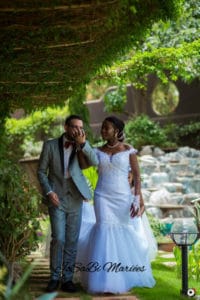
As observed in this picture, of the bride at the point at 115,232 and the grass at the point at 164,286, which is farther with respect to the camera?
the bride at the point at 115,232

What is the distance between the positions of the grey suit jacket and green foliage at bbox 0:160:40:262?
49 centimetres

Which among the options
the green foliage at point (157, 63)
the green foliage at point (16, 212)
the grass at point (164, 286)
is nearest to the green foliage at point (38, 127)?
the green foliage at point (157, 63)

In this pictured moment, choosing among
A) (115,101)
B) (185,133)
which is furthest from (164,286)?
(115,101)

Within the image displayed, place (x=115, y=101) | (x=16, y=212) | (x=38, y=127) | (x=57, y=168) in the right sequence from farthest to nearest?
(x=38, y=127) → (x=115, y=101) → (x=57, y=168) → (x=16, y=212)

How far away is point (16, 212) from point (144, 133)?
15544 mm

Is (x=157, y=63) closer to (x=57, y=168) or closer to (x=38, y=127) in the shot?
(x=57, y=168)

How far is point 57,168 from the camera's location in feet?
20.4

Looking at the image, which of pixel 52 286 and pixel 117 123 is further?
pixel 117 123

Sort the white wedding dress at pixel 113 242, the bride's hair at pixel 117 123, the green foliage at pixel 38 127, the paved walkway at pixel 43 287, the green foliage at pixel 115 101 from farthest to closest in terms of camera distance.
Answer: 1. the green foliage at pixel 38 127
2. the green foliage at pixel 115 101
3. the bride's hair at pixel 117 123
4. the white wedding dress at pixel 113 242
5. the paved walkway at pixel 43 287

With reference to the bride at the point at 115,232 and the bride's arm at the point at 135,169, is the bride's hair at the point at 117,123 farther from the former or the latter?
the bride's arm at the point at 135,169

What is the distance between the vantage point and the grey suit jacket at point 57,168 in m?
6.15

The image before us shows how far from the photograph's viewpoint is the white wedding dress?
6.19 meters

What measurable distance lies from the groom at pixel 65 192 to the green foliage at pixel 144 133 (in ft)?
46.3

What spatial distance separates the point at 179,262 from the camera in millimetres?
7309
